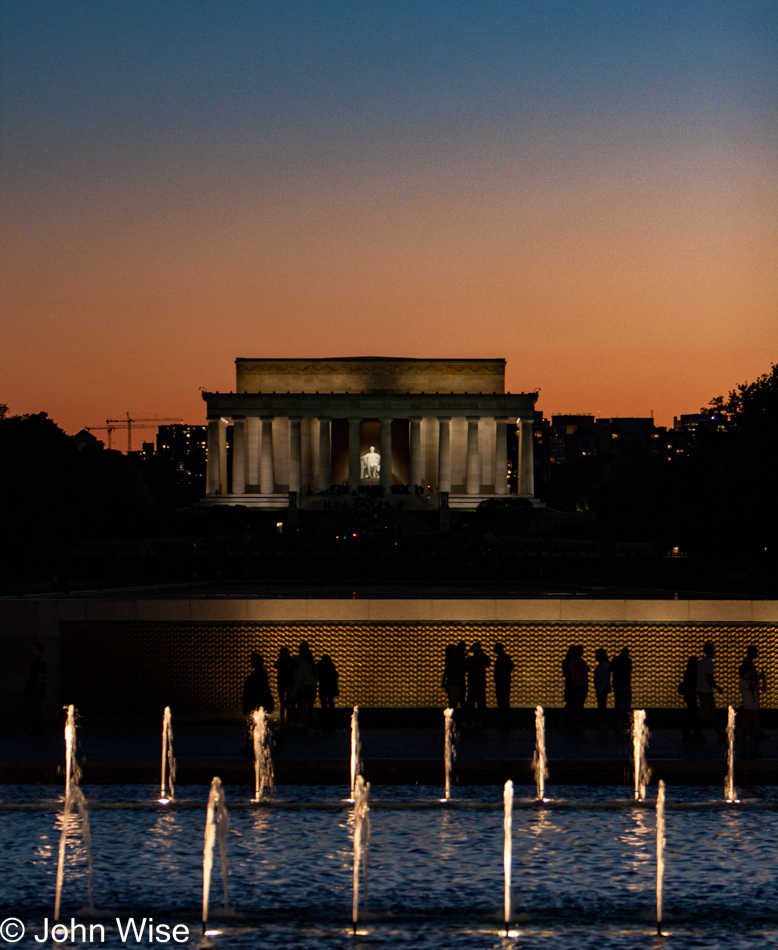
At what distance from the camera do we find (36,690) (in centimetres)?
2397

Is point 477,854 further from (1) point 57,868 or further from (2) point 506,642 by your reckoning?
(2) point 506,642

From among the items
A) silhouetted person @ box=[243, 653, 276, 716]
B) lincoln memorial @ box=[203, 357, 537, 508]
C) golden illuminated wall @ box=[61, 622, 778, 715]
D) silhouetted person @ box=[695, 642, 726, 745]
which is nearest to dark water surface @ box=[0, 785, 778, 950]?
silhouetted person @ box=[243, 653, 276, 716]

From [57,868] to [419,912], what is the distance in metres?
3.80

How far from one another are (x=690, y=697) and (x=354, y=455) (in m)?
106

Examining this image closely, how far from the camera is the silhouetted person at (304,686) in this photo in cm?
2373

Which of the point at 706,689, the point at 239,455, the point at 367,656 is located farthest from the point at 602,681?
the point at 239,455

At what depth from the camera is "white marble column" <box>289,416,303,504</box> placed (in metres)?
126

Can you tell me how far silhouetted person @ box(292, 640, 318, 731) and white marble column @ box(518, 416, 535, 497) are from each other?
104685mm

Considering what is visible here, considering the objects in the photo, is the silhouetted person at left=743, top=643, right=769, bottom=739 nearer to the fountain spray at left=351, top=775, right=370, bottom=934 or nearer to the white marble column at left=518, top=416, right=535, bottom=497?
the fountain spray at left=351, top=775, right=370, bottom=934

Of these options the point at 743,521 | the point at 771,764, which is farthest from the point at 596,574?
the point at 771,764

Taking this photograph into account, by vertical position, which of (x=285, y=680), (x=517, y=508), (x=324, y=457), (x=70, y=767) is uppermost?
(x=324, y=457)

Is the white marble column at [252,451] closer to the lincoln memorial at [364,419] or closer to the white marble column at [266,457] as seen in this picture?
the lincoln memorial at [364,419]

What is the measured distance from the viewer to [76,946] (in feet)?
40.6

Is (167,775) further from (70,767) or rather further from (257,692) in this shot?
(257,692)
